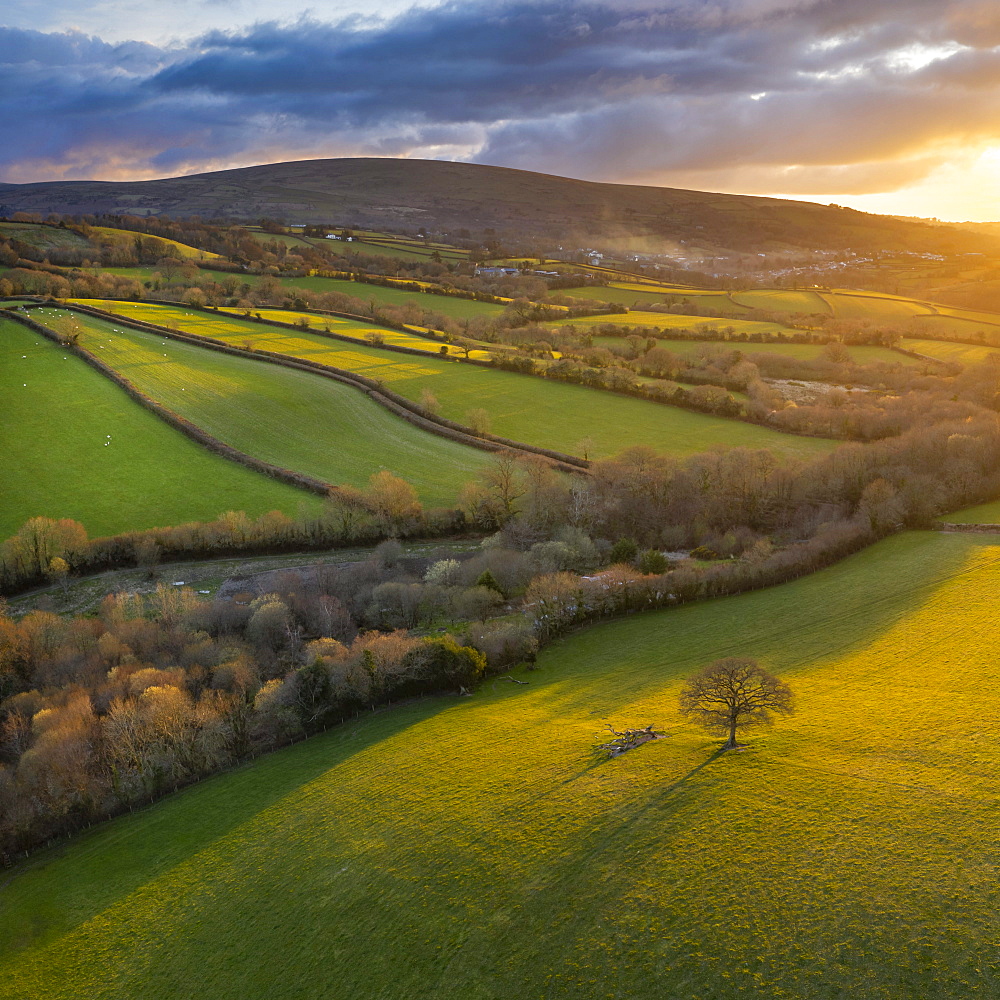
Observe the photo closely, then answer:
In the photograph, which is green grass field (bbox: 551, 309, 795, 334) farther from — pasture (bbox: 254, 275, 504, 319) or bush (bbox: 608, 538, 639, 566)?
bush (bbox: 608, 538, 639, 566)

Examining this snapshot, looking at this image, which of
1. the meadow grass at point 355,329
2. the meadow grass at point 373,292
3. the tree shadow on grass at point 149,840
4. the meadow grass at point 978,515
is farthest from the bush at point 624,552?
the meadow grass at point 373,292

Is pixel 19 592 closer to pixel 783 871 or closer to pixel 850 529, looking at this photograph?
pixel 783 871

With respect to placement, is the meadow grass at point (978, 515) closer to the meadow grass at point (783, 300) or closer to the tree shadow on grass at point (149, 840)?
the tree shadow on grass at point (149, 840)

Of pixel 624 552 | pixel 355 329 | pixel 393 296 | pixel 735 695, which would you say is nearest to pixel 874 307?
pixel 393 296

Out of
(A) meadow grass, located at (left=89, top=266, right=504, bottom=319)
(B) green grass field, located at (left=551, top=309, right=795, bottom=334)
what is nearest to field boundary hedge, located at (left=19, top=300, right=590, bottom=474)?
(A) meadow grass, located at (left=89, top=266, right=504, bottom=319)

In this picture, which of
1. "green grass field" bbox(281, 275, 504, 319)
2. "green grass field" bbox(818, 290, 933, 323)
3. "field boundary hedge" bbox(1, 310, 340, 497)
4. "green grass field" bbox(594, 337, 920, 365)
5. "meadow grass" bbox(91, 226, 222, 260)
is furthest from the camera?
"meadow grass" bbox(91, 226, 222, 260)

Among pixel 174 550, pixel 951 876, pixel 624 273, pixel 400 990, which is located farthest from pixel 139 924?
pixel 624 273

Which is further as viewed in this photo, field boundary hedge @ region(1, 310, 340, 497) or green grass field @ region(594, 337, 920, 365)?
green grass field @ region(594, 337, 920, 365)

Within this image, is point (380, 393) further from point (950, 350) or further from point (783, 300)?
point (783, 300)
